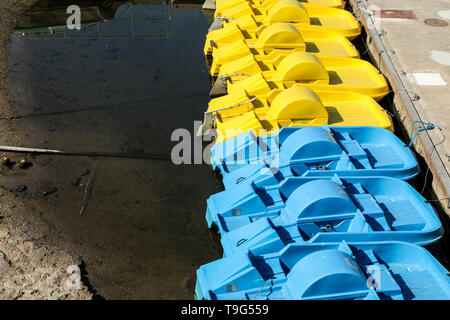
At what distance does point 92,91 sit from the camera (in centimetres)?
1523

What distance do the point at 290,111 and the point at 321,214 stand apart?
11.1ft

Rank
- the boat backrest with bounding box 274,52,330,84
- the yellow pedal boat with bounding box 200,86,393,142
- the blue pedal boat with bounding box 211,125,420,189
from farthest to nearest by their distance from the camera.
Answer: the boat backrest with bounding box 274,52,330,84 → the yellow pedal boat with bounding box 200,86,393,142 → the blue pedal boat with bounding box 211,125,420,189

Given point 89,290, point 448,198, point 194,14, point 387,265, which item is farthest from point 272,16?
point 89,290

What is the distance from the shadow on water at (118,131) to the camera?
33.0ft

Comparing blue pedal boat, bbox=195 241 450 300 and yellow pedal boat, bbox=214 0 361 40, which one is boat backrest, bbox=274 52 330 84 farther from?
blue pedal boat, bbox=195 241 450 300

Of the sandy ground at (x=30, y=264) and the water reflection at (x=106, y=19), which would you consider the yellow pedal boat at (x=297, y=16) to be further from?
the sandy ground at (x=30, y=264)

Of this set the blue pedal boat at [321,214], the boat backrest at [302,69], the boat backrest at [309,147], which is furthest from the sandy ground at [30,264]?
the boat backrest at [302,69]

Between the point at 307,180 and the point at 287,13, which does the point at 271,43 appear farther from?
the point at 307,180

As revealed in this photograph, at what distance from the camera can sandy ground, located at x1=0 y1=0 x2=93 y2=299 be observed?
8.80m

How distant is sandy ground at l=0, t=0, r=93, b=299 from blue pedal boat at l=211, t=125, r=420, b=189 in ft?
13.4

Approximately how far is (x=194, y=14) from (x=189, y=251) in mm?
13435

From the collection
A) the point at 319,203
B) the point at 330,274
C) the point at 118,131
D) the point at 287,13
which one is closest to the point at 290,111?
the point at 319,203

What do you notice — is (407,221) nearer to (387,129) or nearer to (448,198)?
(448,198)

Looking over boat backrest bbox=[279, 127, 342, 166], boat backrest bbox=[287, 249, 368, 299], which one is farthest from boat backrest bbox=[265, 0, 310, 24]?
boat backrest bbox=[287, 249, 368, 299]
